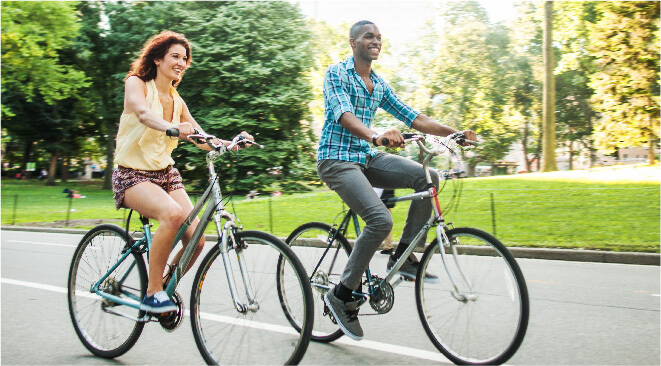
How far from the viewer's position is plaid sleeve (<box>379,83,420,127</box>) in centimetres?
434

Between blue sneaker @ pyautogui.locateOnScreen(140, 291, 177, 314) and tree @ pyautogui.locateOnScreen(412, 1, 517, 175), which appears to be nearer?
blue sneaker @ pyautogui.locateOnScreen(140, 291, 177, 314)

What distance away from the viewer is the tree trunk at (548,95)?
87.8 feet

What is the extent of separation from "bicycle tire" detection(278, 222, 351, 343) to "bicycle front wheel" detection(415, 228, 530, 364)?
0.74 meters

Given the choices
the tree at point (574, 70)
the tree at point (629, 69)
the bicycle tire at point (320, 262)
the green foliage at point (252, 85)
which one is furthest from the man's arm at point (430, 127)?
the tree at point (574, 70)

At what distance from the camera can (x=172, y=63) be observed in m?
3.93

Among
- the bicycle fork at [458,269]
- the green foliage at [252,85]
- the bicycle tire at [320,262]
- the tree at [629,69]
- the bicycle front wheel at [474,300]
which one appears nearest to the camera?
the bicycle front wheel at [474,300]

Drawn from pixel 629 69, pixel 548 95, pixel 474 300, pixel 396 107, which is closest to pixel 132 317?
pixel 474 300

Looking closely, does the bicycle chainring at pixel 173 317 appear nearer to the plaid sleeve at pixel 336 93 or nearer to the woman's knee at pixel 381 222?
the woman's knee at pixel 381 222

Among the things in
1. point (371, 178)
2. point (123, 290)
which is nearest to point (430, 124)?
point (371, 178)

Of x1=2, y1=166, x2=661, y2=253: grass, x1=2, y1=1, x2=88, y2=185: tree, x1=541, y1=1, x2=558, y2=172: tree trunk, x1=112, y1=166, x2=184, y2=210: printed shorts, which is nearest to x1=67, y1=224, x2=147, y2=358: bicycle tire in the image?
x1=112, y1=166, x2=184, y2=210: printed shorts

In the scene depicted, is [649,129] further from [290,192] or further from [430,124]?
[430,124]

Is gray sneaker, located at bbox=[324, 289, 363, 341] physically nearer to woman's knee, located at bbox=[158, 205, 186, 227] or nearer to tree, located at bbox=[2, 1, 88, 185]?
woman's knee, located at bbox=[158, 205, 186, 227]

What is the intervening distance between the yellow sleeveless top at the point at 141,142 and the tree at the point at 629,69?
2451 centimetres

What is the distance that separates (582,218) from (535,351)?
7.74 m
